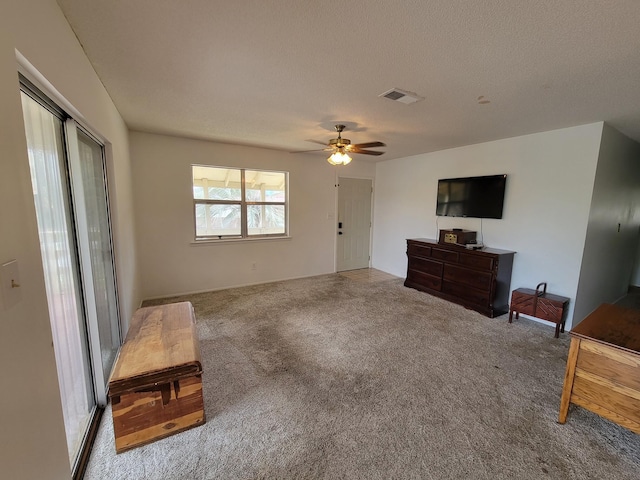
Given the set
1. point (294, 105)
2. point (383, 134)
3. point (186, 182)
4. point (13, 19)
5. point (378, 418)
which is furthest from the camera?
point (186, 182)

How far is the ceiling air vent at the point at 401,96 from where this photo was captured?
2.26m

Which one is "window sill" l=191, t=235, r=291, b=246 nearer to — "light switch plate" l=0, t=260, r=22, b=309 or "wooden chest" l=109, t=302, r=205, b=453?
"wooden chest" l=109, t=302, r=205, b=453

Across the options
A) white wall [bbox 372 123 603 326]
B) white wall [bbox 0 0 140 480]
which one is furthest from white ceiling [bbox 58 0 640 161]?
white wall [bbox 0 0 140 480]

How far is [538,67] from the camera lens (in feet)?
6.07

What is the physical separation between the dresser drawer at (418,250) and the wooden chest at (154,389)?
366 cm

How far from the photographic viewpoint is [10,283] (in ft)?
2.74

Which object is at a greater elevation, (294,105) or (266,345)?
(294,105)

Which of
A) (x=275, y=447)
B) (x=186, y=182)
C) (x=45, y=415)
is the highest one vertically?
(x=186, y=182)

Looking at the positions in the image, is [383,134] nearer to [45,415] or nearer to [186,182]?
[186,182]

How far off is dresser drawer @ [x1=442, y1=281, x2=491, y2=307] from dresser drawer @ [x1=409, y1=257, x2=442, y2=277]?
22 cm

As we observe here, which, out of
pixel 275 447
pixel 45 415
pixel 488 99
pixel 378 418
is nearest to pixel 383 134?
pixel 488 99

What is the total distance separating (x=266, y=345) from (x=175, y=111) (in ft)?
8.68

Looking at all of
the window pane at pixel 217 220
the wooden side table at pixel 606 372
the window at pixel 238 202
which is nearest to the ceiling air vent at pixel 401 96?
the wooden side table at pixel 606 372

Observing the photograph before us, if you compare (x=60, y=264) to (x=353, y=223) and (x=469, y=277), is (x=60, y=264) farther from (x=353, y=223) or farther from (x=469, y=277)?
(x=353, y=223)
